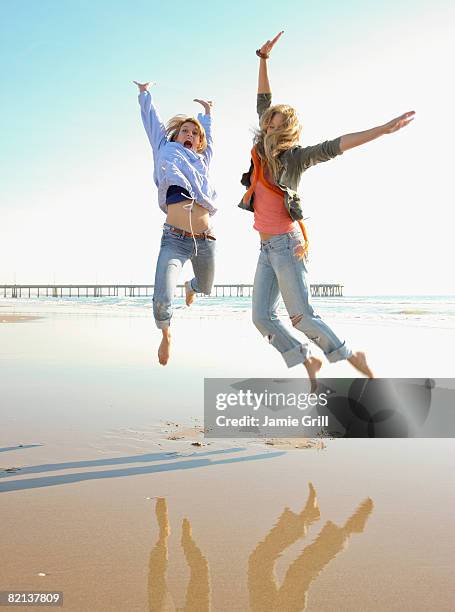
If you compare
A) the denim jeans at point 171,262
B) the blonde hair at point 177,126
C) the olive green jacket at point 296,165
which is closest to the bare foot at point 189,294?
the denim jeans at point 171,262

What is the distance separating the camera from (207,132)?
16.1 ft

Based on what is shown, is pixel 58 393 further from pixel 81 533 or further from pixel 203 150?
pixel 81 533

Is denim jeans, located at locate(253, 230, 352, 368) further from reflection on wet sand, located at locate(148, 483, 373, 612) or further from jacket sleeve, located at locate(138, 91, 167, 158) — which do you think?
reflection on wet sand, located at locate(148, 483, 373, 612)

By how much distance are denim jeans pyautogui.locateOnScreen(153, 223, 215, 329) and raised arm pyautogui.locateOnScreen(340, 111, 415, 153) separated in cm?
151

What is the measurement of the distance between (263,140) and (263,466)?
7.26 feet

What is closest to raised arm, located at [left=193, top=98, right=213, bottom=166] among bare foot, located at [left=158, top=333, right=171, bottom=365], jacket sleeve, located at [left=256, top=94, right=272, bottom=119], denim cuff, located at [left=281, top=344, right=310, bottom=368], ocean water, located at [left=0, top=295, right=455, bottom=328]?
jacket sleeve, located at [left=256, top=94, right=272, bottom=119]

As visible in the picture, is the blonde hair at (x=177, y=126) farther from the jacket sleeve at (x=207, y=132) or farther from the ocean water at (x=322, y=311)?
the ocean water at (x=322, y=311)

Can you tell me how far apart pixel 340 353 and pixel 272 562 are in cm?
226

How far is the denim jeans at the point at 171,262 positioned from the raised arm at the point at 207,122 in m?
0.77

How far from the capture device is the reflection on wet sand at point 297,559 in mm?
1587

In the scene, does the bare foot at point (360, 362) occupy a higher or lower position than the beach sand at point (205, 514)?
higher

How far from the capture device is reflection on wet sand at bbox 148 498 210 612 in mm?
1554

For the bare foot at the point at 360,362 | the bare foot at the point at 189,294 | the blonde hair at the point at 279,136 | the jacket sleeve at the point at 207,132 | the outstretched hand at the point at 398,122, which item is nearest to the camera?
the outstretched hand at the point at 398,122

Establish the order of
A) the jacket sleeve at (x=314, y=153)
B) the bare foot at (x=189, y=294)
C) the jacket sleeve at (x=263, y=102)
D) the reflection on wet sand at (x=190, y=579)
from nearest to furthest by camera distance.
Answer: the reflection on wet sand at (x=190, y=579)
the jacket sleeve at (x=314, y=153)
the jacket sleeve at (x=263, y=102)
the bare foot at (x=189, y=294)
